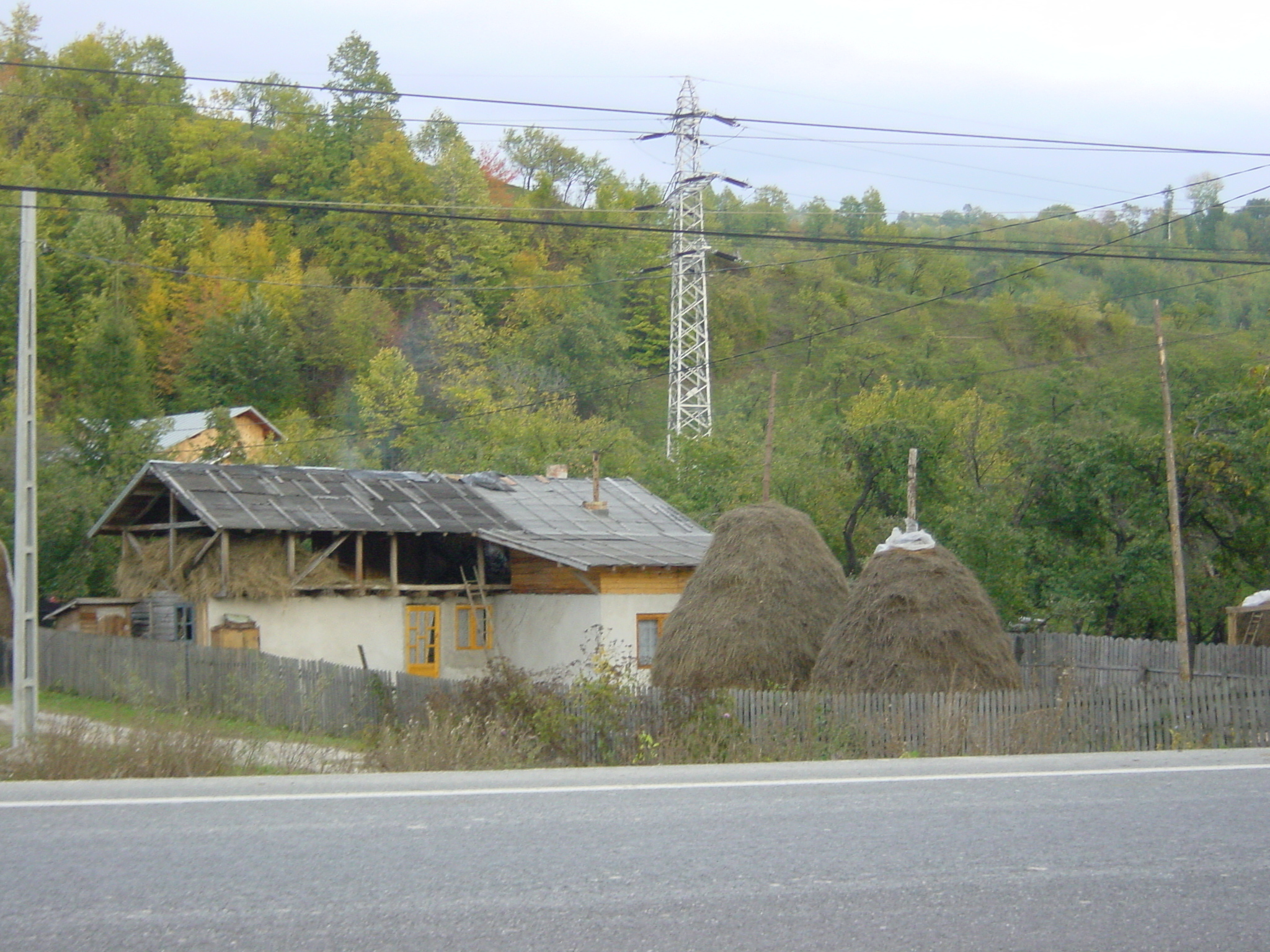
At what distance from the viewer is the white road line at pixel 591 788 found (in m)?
7.71

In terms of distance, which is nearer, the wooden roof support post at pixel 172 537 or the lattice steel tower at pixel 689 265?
the wooden roof support post at pixel 172 537

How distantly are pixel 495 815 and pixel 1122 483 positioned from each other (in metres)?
25.5

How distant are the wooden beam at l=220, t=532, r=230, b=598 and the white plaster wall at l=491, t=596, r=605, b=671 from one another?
6375mm

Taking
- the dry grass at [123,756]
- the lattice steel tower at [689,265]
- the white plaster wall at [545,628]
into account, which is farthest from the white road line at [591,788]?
the lattice steel tower at [689,265]

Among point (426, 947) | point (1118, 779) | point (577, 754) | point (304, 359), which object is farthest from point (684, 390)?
point (426, 947)

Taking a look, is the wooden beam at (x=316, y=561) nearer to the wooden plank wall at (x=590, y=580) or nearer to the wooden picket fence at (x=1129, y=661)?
the wooden plank wall at (x=590, y=580)

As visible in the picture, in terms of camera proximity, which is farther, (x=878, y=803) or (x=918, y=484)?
(x=918, y=484)

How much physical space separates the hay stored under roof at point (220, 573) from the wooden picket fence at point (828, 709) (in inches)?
84.2

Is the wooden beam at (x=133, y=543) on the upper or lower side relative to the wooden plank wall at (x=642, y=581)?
upper

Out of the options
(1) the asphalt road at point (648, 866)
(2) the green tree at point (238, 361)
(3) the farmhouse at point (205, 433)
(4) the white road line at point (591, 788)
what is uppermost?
(2) the green tree at point (238, 361)

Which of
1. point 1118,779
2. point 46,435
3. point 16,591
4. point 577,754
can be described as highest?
point 46,435

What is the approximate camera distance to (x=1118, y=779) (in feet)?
27.9

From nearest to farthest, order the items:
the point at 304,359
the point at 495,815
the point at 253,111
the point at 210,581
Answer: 1. the point at 495,815
2. the point at 210,581
3. the point at 304,359
4. the point at 253,111

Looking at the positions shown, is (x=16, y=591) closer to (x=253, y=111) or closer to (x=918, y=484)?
(x=918, y=484)
